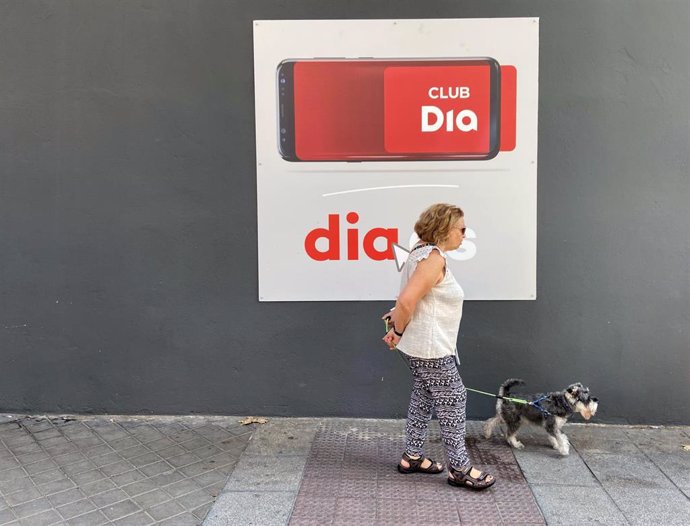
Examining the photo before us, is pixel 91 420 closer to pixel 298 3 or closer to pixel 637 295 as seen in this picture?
pixel 298 3

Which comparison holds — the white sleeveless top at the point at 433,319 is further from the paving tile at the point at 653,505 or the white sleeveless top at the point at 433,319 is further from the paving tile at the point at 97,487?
the paving tile at the point at 97,487

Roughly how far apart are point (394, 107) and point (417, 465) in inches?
103

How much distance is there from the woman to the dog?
653 mm

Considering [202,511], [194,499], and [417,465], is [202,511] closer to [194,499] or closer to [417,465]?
[194,499]

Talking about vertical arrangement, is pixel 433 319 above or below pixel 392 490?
above

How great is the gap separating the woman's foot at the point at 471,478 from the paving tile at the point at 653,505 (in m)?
0.76

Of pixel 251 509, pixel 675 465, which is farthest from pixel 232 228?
pixel 675 465

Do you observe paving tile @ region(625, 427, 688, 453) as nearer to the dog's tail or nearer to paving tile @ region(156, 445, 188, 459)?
the dog's tail

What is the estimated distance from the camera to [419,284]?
10.7 feet

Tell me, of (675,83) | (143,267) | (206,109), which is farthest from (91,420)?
(675,83)

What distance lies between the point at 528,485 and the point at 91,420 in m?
3.38

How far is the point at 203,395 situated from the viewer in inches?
184

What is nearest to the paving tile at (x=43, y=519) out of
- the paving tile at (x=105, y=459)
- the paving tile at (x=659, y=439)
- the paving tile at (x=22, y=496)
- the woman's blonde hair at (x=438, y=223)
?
the paving tile at (x=22, y=496)

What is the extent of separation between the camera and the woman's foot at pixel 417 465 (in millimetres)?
3717
